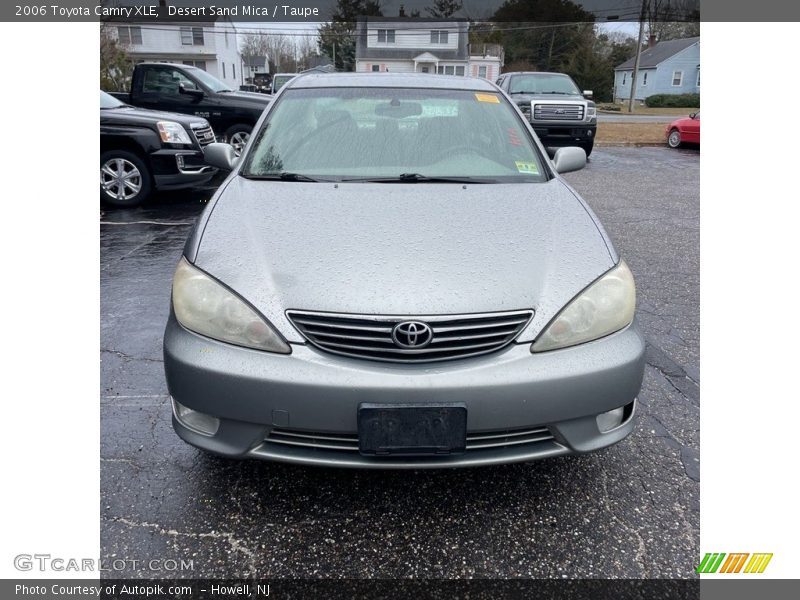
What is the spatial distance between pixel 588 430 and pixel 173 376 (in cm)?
141

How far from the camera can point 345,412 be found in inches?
69.2

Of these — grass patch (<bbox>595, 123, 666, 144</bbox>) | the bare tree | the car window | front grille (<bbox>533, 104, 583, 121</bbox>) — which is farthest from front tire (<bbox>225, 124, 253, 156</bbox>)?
the bare tree

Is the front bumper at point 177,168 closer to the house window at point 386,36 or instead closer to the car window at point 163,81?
the car window at point 163,81

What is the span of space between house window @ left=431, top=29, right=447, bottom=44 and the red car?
3869 centimetres

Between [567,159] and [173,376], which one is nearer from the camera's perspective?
[173,376]

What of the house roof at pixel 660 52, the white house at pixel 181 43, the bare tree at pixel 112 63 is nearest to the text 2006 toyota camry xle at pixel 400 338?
the bare tree at pixel 112 63

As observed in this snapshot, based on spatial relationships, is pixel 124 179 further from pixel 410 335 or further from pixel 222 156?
pixel 410 335

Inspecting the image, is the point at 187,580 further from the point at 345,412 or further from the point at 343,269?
the point at 343,269

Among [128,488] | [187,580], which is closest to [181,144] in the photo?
[128,488]

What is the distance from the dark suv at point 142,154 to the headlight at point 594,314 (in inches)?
242

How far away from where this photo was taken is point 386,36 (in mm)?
49969

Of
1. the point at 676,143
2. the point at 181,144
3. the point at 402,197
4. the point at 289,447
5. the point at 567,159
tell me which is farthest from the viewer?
the point at 676,143

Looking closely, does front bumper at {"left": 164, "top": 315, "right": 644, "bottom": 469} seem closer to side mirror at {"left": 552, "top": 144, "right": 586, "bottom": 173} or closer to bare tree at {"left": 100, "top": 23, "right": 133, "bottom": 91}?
side mirror at {"left": 552, "top": 144, "right": 586, "bottom": 173}
